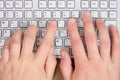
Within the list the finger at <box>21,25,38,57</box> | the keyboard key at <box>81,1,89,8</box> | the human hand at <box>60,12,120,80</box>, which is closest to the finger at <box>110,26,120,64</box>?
the human hand at <box>60,12,120,80</box>

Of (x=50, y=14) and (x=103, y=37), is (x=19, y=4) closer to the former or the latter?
(x=50, y=14)

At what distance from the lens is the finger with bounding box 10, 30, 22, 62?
50.4 inches

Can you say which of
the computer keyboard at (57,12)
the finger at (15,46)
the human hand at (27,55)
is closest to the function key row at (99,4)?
the computer keyboard at (57,12)

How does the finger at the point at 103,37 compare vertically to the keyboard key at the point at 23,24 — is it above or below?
below

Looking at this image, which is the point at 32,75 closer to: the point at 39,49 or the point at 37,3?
the point at 39,49

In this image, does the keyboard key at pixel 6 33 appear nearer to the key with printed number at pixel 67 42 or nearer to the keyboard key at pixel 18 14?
the keyboard key at pixel 18 14

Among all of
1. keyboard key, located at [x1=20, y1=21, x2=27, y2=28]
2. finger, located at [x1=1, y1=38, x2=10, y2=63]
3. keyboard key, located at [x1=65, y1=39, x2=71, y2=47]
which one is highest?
keyboard key, located at [x1=20, y1=21, x2=27, y2=28]

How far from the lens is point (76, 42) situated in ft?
4.21

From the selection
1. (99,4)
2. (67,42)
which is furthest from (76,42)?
(99,4)

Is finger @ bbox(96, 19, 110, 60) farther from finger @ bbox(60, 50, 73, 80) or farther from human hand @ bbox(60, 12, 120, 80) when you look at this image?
finger @ bbox(60, 50, 73, 80)

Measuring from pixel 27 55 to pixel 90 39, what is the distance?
0.63 ft

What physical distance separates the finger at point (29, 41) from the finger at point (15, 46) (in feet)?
0.05

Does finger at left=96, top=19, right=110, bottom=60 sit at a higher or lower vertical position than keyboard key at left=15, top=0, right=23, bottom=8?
lower

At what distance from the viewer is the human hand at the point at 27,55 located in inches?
50.5
